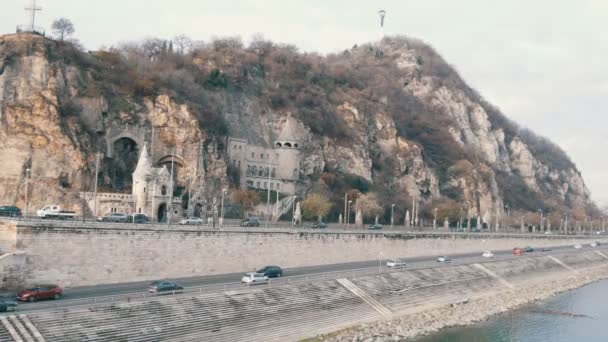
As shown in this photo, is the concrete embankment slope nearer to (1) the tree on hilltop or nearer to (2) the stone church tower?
(1) the tree on hilltop

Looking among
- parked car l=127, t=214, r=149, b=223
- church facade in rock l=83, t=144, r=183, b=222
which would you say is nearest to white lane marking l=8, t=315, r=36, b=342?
parked car l=127, t=214, r=149, b=223

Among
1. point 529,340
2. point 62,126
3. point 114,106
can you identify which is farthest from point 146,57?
point 529,340

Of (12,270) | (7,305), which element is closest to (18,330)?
(7,305)

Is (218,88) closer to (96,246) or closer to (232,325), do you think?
(96,246)

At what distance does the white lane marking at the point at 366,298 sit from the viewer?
159 ft

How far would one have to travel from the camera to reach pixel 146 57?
324ft

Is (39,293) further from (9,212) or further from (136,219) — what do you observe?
(136,219)

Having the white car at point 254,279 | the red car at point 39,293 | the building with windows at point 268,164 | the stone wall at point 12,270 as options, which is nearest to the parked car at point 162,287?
the red car at point 39,293

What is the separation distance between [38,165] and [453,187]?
86483mm

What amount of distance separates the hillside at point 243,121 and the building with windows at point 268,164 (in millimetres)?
2147

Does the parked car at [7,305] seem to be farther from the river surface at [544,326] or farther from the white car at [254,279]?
the river surface at [544,326]

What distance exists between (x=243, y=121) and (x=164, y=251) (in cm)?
4922

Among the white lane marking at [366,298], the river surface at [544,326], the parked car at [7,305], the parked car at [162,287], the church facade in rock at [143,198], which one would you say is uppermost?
the church facade in rock at [143,198]

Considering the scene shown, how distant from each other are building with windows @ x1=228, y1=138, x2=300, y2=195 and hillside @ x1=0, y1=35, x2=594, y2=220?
7.04ft
